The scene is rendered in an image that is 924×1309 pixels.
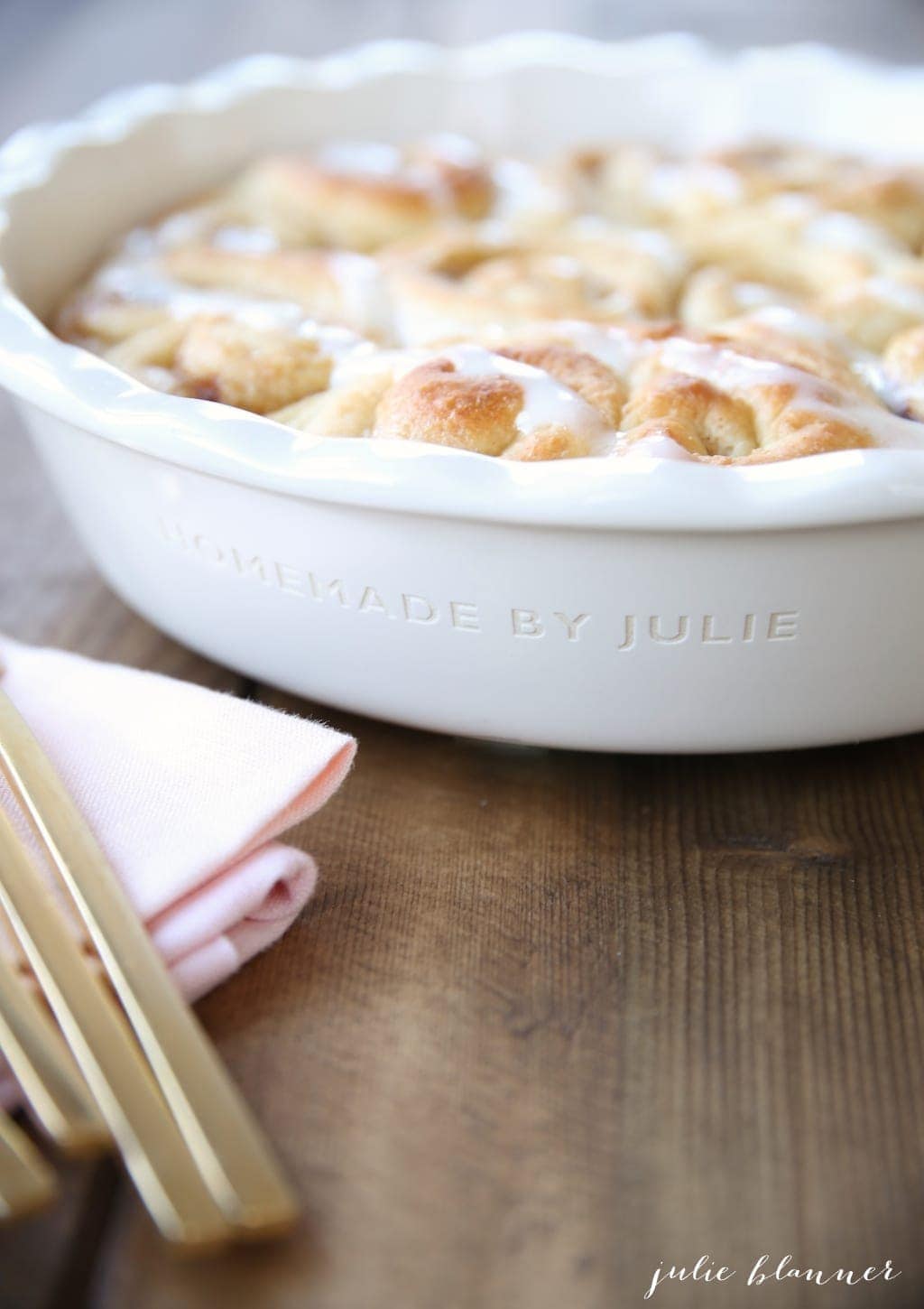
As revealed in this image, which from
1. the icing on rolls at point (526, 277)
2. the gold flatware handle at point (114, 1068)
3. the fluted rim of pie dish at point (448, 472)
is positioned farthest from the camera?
the icing on rolls at point (526, 277)

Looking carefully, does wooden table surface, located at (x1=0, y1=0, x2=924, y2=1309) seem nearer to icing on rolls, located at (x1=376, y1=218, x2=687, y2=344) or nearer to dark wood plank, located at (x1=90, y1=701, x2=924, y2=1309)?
dark wood plank, located at (x1=90, y1=701, x2=924, y2=1309)

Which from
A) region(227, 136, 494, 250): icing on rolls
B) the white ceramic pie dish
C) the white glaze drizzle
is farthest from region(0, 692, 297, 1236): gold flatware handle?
region(227, 136, 494, 250): icing on rolls

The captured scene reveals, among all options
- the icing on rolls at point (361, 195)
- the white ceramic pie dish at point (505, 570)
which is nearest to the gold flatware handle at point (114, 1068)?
the white ceramic pie dish at point (505, 570)

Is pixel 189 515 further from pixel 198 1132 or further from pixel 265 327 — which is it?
pixel 198 1132

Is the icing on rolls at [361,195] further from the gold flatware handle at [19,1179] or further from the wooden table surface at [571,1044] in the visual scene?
the gold flatware handle at [19,1179]

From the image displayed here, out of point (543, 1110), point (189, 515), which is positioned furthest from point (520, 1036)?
point (189, 515)

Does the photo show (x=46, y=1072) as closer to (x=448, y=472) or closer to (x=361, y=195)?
(x=448, y=472)
